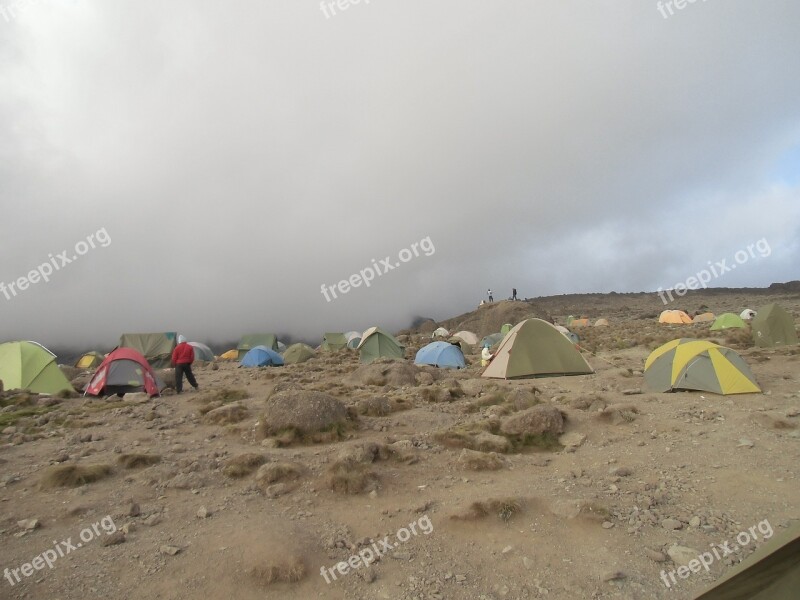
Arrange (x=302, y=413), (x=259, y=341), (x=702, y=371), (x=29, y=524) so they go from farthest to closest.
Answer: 1. (x=259, y=341)
2. (x=702, y=371)
3. (x=302, y=413)
4. (x=29, y=524)

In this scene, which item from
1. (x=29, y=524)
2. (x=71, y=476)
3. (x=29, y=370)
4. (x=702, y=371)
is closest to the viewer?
(x=29, y=524)

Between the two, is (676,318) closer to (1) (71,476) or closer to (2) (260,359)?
(2) (260,359)

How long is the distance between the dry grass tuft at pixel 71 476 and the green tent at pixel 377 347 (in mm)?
20168

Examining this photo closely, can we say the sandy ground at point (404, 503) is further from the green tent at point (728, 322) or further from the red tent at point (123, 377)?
the green tent at point (728, 322)

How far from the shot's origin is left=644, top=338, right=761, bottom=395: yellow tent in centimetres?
1198

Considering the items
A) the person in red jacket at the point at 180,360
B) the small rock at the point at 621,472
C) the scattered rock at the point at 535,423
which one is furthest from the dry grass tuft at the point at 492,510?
the person in red jacket at the point at 180,360

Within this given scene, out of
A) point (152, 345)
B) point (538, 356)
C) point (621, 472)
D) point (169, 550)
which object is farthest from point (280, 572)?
point (152, 345)

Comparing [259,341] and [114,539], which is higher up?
[114,539]

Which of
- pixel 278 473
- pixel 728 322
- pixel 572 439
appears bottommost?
pixel 728 322

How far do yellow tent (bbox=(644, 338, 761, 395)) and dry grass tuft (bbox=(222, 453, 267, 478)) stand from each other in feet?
36.9

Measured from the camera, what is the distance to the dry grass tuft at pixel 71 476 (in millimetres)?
7695

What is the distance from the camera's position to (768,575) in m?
3.25

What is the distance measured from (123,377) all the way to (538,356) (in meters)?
15.7

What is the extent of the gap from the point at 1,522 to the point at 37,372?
1436cm
